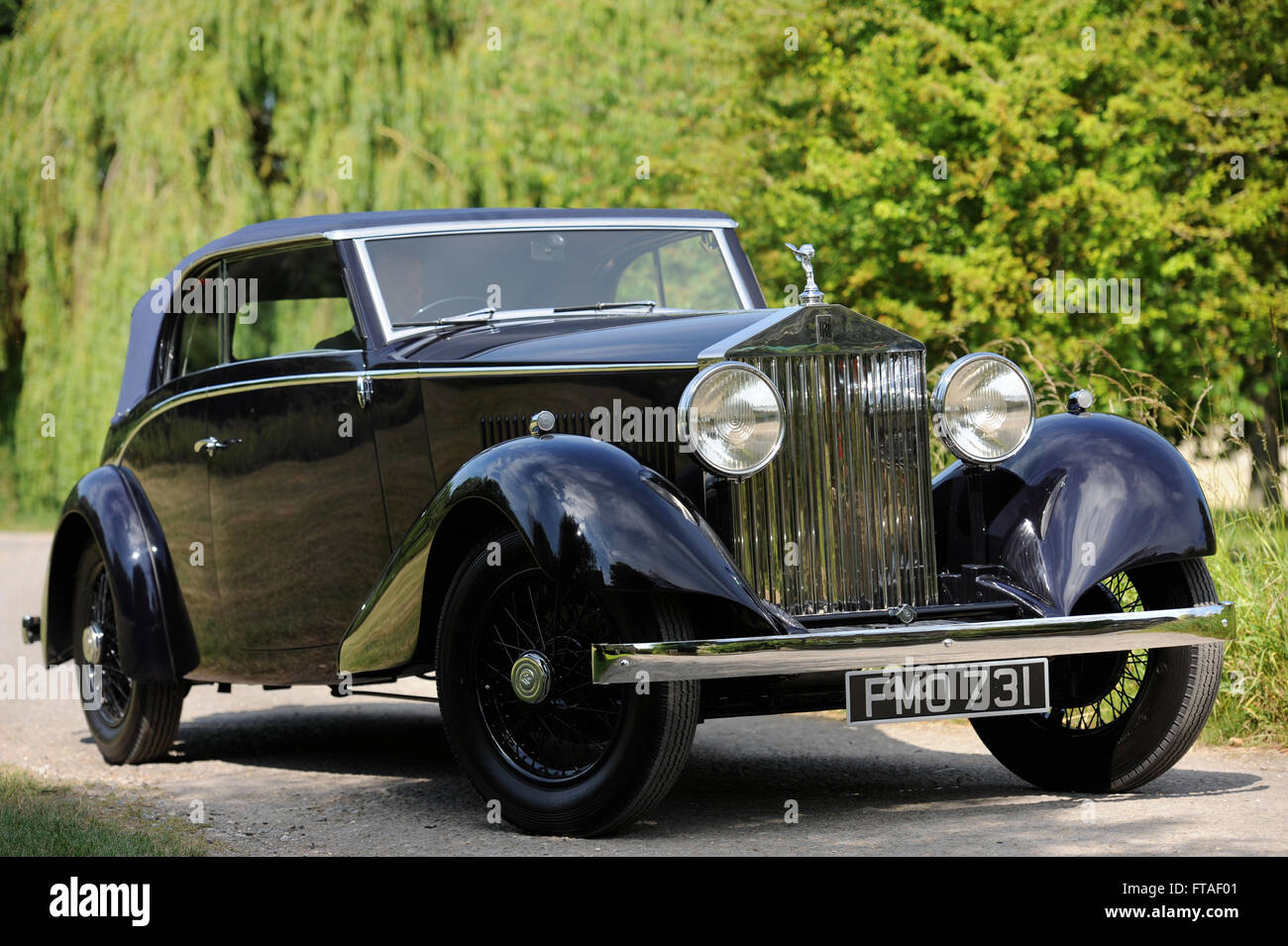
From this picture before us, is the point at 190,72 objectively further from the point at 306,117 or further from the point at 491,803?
the point at 491,803

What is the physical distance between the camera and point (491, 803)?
4.71 meters

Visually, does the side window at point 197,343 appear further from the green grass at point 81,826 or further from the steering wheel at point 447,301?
the green grass at point 81,826

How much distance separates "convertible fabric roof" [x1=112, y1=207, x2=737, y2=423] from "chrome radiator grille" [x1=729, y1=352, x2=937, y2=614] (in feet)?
5.42

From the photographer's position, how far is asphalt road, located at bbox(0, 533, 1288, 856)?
14.9 ft

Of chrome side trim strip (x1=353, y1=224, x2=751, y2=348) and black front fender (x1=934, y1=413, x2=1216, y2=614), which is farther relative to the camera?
chrome side trim strip (x1=353, y1=224, x2=751, y2=348)

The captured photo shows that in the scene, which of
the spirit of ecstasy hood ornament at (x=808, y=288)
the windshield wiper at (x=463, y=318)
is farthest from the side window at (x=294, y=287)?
the spirit of ecstasy hood ornament at (x=808, y=288)

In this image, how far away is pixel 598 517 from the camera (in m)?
4.40

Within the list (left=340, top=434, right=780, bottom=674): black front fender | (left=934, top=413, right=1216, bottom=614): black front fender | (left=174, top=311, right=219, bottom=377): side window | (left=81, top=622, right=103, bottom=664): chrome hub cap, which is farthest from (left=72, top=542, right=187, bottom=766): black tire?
(left=934, top=413, right=1216, bottom=614): black front fender

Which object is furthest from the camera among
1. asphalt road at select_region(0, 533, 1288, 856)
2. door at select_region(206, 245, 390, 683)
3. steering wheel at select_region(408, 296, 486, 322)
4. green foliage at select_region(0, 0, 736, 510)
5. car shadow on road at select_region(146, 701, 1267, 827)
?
green foliage at select_region(0, 0, 736, 510)

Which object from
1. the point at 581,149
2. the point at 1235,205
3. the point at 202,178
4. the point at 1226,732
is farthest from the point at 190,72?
the point at 1226,732

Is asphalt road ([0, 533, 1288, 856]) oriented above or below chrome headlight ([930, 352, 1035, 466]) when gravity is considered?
below

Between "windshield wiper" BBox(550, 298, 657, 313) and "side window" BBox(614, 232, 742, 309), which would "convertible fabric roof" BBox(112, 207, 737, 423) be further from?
"windshield wiper" BBox(550, 298, 657, 313)

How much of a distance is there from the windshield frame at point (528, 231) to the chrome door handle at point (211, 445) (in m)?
0.83

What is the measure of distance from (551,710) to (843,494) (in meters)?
1.09
